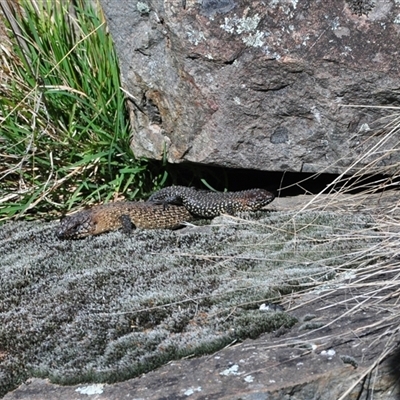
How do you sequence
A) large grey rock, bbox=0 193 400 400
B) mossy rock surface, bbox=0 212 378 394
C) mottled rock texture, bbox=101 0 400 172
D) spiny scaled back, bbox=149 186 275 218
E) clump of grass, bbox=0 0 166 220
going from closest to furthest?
large grey rock, bbox=0 193 400 400
mossy rock surface, bbox=0 212 378 394
mottled rock texture, bbox=101 0 400 172
spiny scaled back, bbox=149 186 275 218
clump of grass, bbox=0 0 166 220

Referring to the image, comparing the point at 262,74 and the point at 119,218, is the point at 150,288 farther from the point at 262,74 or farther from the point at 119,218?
the point at 262,74

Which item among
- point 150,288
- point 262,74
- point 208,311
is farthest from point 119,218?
point 208,311

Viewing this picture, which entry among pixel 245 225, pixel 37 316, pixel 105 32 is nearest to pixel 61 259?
pixel 37 316

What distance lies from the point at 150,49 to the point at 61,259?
5.16 feet

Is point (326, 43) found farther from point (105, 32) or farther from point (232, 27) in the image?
point (105, 32)

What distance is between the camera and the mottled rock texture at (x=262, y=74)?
5.57 meters

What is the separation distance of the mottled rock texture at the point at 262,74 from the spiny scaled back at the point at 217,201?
250 mm

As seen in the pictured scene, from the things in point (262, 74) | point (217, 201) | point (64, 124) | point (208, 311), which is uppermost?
point (262, 74)

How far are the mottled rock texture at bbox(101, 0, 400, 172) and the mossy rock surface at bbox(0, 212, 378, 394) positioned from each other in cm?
51

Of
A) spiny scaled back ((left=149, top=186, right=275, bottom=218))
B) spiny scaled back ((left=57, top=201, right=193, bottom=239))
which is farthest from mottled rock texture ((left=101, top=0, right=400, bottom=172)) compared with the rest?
spiny scaled back ((left=57, top=201, right=193, bottom=239))

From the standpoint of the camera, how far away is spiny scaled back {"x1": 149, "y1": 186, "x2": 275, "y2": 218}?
6.16 m

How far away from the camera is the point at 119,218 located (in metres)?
6.04

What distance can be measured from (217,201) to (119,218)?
701 mm

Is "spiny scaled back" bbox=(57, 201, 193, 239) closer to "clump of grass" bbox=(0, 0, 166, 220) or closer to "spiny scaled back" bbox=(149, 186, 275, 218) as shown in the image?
"spiny scaled back" bbox=(149, 186, 275, 218)
